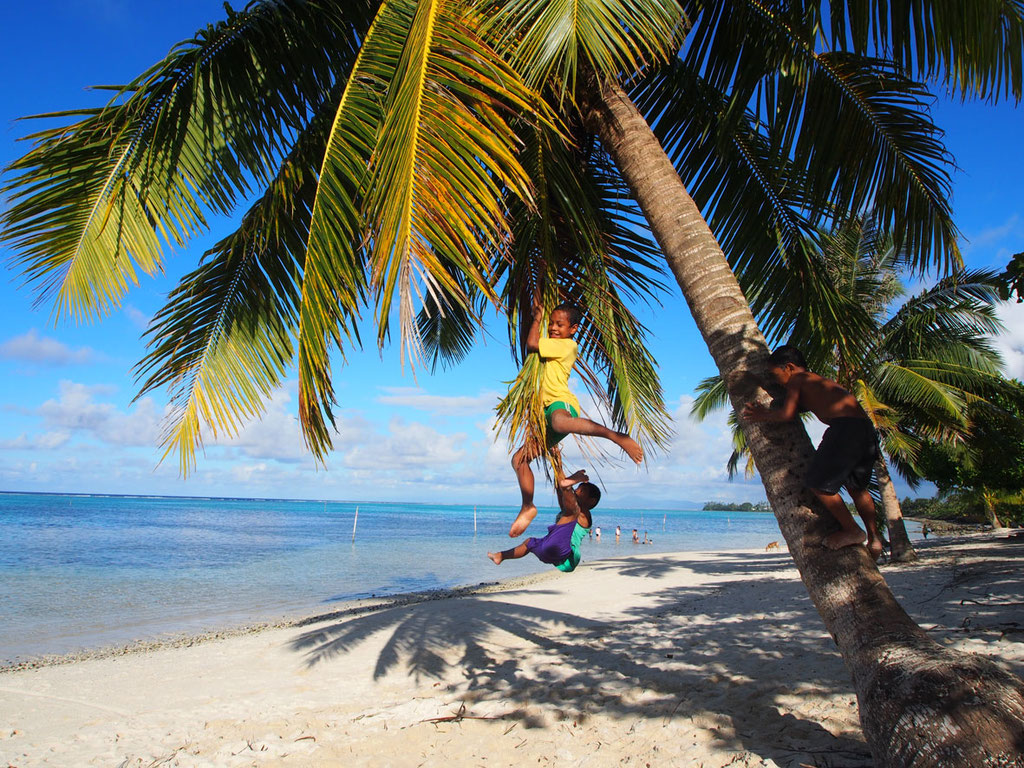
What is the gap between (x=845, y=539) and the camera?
3053 mm

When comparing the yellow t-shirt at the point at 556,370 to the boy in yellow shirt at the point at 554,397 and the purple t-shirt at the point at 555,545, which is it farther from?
the purple t-shirt at the point at 555,545

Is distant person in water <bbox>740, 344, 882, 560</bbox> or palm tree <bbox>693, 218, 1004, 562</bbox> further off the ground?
palm tree <bbox>693, 218, 1004, 562</bbox>

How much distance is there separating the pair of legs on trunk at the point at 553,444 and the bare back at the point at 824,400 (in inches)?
36.3

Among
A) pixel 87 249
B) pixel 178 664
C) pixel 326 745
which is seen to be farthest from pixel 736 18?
pixel 178 664

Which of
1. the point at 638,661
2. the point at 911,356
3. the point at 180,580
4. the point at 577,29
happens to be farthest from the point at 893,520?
the point at 180,580

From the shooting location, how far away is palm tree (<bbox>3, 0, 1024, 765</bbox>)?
2.93 metres

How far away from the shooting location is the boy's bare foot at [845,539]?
10.0 feet

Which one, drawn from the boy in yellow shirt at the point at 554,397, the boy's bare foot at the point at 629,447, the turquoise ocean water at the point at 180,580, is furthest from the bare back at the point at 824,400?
the turquoise ocean water at the point at 180,580

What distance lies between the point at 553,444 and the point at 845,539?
65.3 inches

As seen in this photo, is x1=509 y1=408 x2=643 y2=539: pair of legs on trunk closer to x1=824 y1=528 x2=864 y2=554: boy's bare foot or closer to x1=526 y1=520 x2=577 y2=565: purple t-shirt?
x1=526 y1=520 x2=577 y2=565: purple t-shirt

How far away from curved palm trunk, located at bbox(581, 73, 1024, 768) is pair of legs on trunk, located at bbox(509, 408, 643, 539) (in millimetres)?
632

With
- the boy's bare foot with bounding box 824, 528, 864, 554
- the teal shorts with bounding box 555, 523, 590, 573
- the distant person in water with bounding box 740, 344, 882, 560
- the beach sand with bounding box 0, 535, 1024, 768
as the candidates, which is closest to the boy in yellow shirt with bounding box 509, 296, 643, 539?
the teal shorts with bounding box 555, 523, 590, 573

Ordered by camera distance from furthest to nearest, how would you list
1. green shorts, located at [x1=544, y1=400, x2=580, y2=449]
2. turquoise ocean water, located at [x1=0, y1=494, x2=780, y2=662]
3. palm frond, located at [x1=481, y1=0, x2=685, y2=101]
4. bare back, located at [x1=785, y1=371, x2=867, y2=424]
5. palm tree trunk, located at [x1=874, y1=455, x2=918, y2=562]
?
1. turquoise ocean water, located at [x1=0, y1=494, x2=780, y2=662]
2. palm tree trunk, located at [x1=874, y1=455, x2=918, y2=562]
3. green shorts, located at [x1=544, y1=400, x2=580, y2=449]
4. palm frond, located at [x1=481, y1=0, x2=685, y2=101]
5. bare back, located at [x1=785, y1=371, x2=867, y2=424]

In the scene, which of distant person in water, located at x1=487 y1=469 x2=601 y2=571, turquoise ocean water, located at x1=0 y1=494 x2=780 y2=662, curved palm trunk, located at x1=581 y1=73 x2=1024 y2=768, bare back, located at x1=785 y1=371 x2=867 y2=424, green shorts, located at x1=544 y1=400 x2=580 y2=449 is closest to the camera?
curved palm trunk, located at x1=581 y1=73 x2=1024 y2=768
